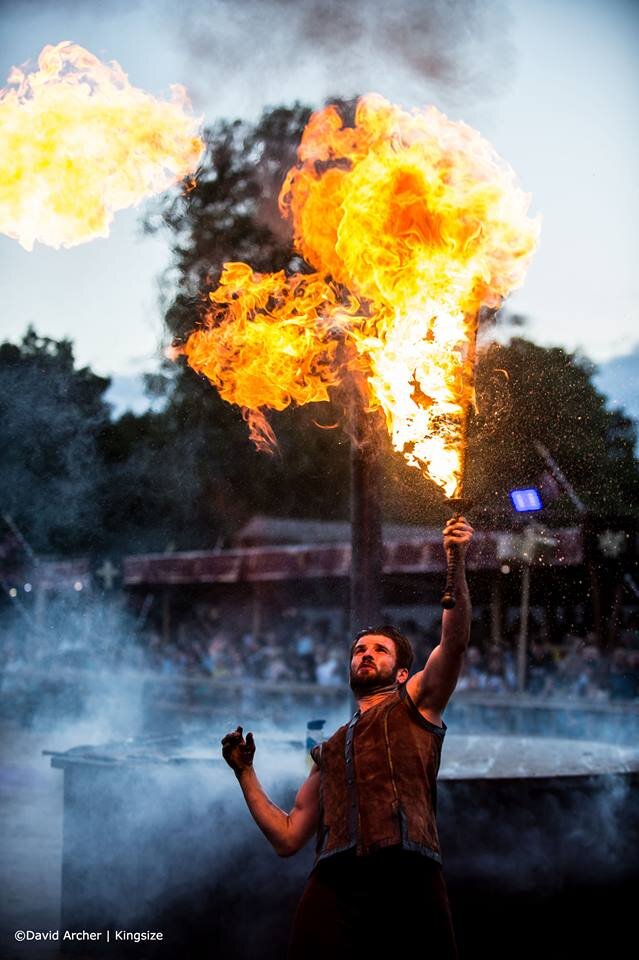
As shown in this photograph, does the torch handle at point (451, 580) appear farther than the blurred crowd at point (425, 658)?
No

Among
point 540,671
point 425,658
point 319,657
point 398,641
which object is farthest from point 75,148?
point 319,657

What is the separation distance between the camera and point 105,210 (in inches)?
213

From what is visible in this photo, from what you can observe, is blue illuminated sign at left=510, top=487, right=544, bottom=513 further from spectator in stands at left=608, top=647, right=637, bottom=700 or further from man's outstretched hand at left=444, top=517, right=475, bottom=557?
spectator in stands at left=608, top=647, right=637, bottom=700

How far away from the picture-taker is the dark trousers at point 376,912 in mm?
2750

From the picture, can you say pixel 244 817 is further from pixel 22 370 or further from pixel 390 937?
pixel 22 370

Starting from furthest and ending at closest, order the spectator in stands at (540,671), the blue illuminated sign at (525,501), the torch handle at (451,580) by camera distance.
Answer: the spectator in stands at (540,671), the blue illuminated sign at (525,501), the torch handle at (451,580)

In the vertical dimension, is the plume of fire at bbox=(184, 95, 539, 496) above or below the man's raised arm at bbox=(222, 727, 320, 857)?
above

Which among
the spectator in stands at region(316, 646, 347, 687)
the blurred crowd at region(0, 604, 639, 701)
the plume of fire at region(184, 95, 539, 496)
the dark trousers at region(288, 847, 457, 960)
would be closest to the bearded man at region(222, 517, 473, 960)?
the dark trousers at region(288, 847, 457, 960)

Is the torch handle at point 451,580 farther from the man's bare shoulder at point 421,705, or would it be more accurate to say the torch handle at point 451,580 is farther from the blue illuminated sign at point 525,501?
the blue illuminated sign at point 525,501

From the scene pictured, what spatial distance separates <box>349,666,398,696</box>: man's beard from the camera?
3169 mm

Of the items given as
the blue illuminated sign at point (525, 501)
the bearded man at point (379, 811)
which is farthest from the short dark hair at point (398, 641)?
the blue illuminated sign at point (525, 501)

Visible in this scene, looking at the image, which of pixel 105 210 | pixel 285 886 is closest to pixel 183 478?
pixel 105 210

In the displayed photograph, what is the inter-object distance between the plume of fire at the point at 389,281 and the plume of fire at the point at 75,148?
748 millimetres

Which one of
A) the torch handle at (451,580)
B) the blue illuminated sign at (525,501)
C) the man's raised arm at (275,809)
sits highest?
the blue illuminated sign at (525,501)
